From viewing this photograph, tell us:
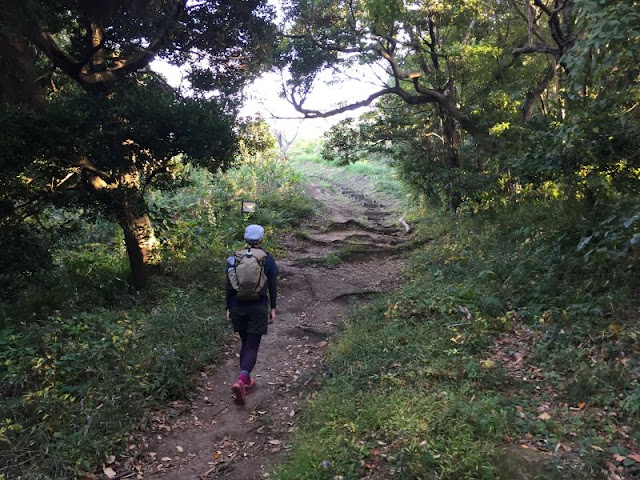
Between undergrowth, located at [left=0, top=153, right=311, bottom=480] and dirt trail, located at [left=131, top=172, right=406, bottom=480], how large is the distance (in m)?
0.32

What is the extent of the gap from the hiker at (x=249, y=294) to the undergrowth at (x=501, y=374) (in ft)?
3.10

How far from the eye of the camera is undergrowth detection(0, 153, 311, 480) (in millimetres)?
4199

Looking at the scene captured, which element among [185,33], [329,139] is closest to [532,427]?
[185,33]

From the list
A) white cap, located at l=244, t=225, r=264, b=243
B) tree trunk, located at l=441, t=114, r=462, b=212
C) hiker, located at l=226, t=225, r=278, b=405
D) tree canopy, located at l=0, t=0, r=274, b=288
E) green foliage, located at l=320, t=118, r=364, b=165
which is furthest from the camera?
green foliage, located at l=320, t=118, r=364, b=165

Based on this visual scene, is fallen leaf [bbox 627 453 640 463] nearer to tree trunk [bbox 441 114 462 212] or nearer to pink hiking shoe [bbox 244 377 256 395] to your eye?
pink hiking shoe [bbox 244 377 256 395]

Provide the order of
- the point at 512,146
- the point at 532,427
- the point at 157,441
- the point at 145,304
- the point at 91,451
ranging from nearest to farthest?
the point at 532,427
the point at 91,451
the point at 157,441
the point at 145,304
the point at 512,146

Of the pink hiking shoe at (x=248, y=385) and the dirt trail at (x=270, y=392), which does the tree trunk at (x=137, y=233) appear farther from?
the pink hiking shoe at (x=248, y=385)

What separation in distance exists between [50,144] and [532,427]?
6222 mm

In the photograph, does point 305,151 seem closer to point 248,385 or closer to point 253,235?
point 253,235

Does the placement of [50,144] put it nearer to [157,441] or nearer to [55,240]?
[55,240]

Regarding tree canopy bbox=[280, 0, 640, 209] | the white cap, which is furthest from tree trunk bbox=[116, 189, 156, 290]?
tree canopy bbox=[280, 0, 640, 209]

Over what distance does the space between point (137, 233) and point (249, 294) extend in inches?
143

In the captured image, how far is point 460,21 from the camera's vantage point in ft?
36.1

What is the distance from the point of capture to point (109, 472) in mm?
4168
